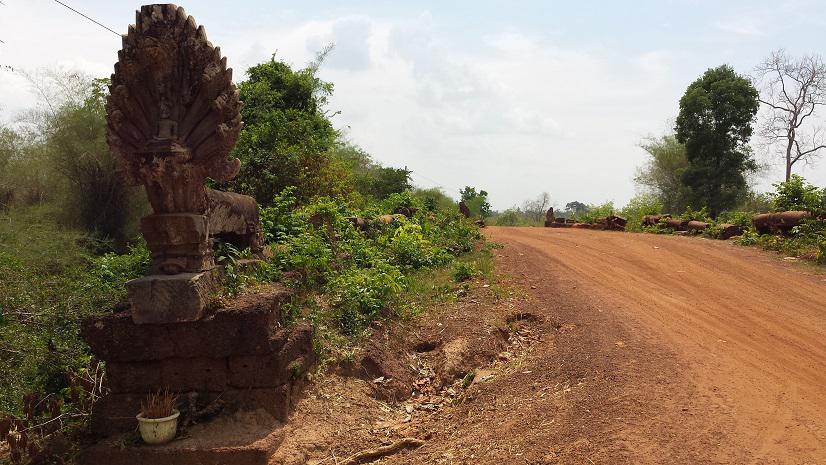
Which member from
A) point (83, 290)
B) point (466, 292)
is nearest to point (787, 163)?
point (466, 292)

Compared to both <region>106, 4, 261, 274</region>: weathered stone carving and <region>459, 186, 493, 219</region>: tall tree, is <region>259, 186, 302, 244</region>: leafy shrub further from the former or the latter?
<region>459, 186, 493, 219</region>: tall tree

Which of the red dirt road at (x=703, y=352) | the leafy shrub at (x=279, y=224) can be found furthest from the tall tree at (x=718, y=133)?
the leafy shrub at (x=279, y=224)

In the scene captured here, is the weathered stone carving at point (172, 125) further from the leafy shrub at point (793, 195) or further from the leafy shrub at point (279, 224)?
the leafy shrub at point (793, 195)

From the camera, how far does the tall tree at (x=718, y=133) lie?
81.6 feet

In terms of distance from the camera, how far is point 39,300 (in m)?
6.93

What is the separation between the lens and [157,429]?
171 inches

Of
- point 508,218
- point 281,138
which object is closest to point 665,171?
point 508,218

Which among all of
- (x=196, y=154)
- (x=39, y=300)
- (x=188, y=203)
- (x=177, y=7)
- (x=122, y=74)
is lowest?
(x=39, y=300)

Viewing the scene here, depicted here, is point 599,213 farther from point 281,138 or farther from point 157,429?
point 157,429

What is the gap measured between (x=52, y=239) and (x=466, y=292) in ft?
25.8

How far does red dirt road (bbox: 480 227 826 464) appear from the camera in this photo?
162 inches

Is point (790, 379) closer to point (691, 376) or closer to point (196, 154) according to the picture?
point (691, 376)

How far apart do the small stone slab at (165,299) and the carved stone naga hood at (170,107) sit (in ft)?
1.94

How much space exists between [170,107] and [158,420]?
233 cm
